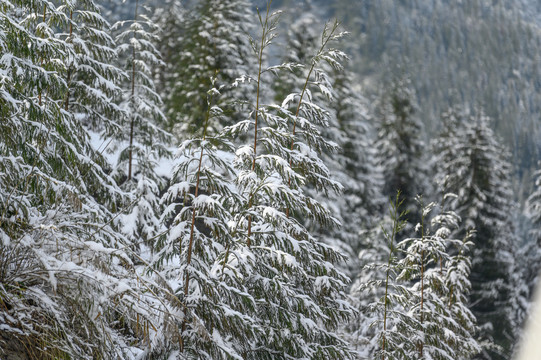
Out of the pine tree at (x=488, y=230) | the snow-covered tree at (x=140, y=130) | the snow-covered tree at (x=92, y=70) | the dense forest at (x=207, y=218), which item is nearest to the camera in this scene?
the dense forest at (x=207, y=218)

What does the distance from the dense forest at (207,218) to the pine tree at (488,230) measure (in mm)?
112

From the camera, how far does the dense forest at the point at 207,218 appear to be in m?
4.52

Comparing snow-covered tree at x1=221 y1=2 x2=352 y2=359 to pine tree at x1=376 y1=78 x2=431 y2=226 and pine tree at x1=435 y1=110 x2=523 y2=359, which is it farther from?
pine tree at x1=376 y1=78 x2=431 y2=226

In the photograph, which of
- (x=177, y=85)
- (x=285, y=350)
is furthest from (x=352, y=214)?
(x=285, y=350)

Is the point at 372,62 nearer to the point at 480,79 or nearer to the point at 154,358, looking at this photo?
the point at 480,79

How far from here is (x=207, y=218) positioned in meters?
5.01

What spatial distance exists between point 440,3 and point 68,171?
199579mm

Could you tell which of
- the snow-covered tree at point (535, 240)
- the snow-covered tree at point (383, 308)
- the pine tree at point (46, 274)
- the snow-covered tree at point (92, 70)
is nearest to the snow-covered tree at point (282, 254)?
the snow-covered tree at point (383, 308)

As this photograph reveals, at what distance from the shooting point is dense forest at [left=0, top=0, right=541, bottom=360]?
452cm

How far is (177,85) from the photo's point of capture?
24.5 m

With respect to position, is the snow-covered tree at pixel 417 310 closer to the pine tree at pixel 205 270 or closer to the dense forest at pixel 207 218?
the dense forest at pixel 207 218

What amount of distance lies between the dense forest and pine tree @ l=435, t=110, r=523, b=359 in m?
0.11

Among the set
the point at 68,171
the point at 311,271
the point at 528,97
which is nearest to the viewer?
the point at 311,271

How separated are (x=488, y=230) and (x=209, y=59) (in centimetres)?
1658
